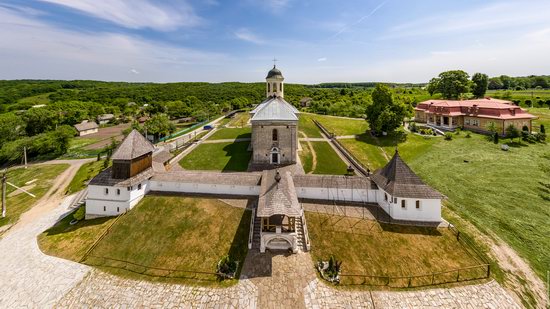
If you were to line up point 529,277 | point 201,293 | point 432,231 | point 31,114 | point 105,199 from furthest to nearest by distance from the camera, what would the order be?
1. point 31,114
2. point 105,199
3. point 432,231
4. point 529,277
5. point 201,293

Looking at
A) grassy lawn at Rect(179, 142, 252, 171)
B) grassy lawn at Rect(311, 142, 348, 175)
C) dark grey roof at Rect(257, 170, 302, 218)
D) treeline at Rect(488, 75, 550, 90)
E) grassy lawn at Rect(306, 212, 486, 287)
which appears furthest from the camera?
treeline at Rect(488, 75, 550, 90)

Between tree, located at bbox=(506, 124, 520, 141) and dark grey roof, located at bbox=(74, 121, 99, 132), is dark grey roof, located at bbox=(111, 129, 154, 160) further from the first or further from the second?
dark grey roof, located at bbox=(74, 121, 99, 132)

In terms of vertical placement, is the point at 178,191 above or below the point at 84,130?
below

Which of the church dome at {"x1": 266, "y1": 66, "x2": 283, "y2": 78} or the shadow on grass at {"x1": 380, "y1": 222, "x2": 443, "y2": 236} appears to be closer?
the shadow on grass at {"x1": 380, "y1": 222, "x2": 443, "y2": 236}

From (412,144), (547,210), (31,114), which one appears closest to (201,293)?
(547,210)

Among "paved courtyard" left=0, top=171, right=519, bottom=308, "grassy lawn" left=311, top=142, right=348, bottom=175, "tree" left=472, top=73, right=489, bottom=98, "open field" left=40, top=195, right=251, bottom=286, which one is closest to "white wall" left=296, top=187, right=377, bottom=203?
"open field" left=40, top=195, right=251, bottom=286

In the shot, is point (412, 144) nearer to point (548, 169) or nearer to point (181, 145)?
point (548, 169)

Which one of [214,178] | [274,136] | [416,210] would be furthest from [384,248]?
[274,136]
